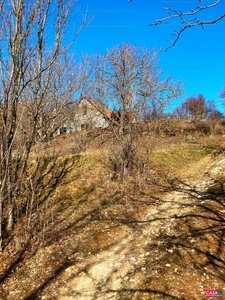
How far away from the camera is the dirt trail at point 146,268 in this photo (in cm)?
340

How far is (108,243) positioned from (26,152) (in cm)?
256

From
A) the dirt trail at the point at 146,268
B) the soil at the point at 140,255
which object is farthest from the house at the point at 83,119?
the dirt trail at the point at 146,268

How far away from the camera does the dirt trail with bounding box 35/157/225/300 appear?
340 centimetres

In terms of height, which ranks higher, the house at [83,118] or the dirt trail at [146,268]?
the house at [83,118]

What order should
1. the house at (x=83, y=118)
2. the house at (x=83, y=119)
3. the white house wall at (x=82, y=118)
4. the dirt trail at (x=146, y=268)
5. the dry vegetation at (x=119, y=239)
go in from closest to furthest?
the dirt trail at (x=146, y=268) → the dry vegetation at (x=119, y=239) → the house at (x=83, y=118) → the house at (x=83, y=119) → the white house wall at (x=82, y=118)

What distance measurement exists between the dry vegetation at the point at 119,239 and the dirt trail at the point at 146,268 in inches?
0.6

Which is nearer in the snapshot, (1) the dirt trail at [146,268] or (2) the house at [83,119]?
(1) the dirt trail at [146,268]

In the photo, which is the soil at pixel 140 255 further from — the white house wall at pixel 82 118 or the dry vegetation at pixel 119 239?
the white house wall at pixel 82 118

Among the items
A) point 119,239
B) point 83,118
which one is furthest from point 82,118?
point 119,239

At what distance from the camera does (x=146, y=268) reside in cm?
389

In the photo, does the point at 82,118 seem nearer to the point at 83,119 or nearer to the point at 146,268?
the point at 83,119

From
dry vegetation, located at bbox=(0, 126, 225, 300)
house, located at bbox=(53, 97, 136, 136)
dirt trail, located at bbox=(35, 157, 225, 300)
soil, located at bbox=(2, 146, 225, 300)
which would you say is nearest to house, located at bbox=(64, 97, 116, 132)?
house, located at bbox=(53, 97, 136, 136)

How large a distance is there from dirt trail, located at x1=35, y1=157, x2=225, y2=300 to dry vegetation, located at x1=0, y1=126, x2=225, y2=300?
0.05ft

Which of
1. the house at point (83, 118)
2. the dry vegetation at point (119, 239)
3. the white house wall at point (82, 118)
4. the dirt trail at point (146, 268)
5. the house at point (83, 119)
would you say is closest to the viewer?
the dirt trail at point (146, 268)
